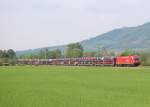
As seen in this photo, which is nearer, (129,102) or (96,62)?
(129,102)

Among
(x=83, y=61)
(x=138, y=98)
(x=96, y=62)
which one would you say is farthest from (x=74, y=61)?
(x=138, y=98)

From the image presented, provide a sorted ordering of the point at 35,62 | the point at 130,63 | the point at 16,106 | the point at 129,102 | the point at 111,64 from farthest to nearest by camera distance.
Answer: the point at 35,62 < the point at 111,64 < the point at 130,63 < the point at 129,102 < the point at 16,106

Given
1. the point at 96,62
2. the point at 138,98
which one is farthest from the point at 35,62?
the point at 138,98

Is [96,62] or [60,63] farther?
[60,63]

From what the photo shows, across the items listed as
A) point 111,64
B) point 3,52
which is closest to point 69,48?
point 3,52

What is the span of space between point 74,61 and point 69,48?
3207 inches

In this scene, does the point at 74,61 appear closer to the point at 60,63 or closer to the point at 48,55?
the point at 60,63

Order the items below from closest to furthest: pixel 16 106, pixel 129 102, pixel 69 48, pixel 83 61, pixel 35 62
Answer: pixel 16 106, pixel 129 102, pixel 83 61, pixel 35 62, pixel 69 48

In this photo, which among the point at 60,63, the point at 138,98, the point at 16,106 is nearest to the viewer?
the point at 16,106

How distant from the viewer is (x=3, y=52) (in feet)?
577

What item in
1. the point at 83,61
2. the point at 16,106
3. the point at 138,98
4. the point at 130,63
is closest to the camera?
the point at 16,106

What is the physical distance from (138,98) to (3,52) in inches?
6290

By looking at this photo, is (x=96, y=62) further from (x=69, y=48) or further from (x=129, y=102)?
(x=69, y=48)

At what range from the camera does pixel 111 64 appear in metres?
92.1
